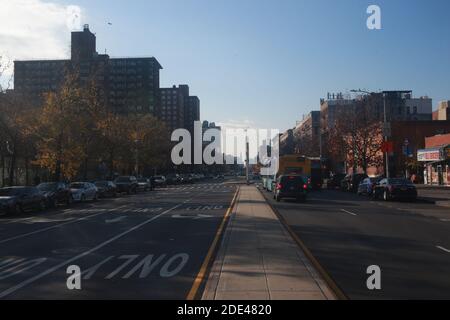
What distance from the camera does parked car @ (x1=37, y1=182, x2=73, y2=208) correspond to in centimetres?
3197

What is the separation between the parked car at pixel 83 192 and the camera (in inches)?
1475

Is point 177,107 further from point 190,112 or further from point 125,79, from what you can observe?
point 125,79

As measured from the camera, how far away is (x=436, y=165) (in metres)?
58.7

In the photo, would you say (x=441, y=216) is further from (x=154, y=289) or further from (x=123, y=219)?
(x=154, y=289)

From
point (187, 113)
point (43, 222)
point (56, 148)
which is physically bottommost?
point (43, 222)

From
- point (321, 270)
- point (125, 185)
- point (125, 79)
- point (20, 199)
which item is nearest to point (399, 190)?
point (20, 199)

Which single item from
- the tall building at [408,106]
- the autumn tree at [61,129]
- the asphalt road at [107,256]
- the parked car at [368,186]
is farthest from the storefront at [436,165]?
the tall building at [408,106]

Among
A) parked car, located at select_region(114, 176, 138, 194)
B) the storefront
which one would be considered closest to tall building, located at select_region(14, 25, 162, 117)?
parked car, located at select_region(114, 176, 138, 194)

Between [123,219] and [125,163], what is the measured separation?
50.0m

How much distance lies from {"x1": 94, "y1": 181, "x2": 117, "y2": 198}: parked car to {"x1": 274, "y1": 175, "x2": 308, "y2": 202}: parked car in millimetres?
17464

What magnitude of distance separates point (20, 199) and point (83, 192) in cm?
1004

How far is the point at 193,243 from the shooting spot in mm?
14367

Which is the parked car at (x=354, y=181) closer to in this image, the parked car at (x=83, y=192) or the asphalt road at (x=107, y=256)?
the parked car at (x=83, y=192)
